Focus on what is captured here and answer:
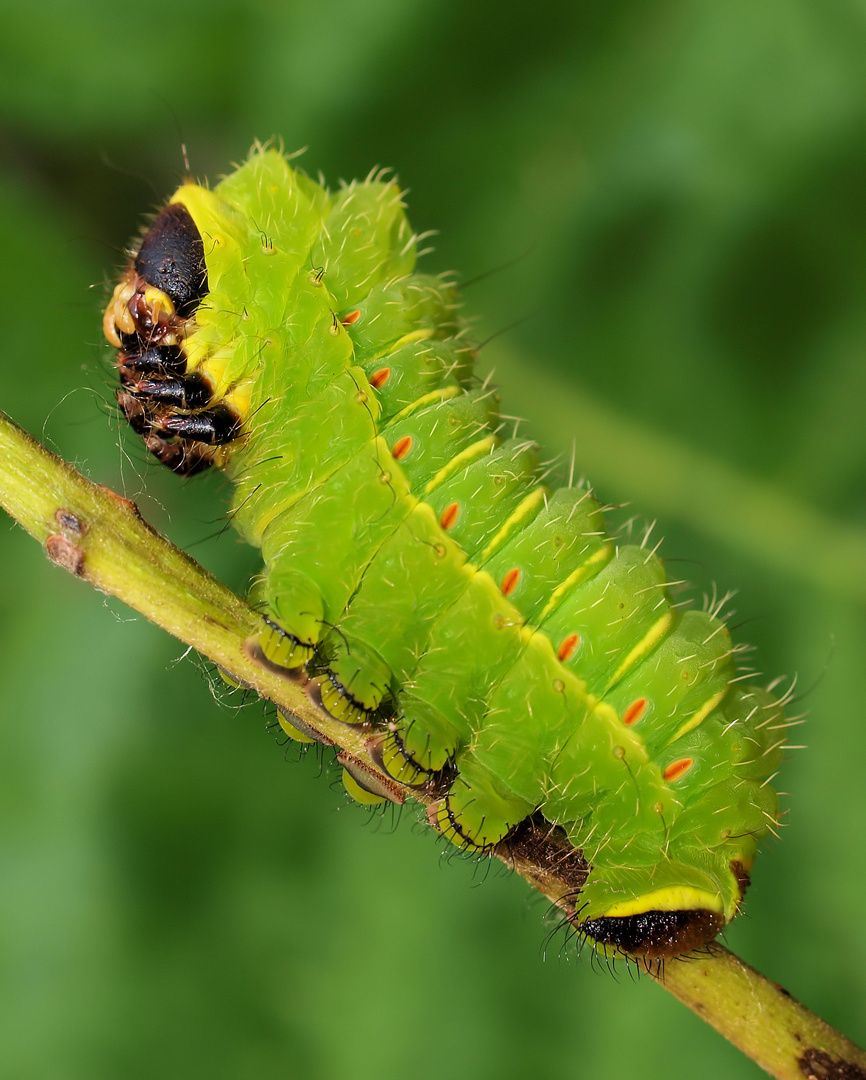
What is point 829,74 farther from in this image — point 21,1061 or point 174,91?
point 21,1061

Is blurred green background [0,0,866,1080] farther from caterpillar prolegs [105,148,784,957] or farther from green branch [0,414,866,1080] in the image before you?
green branch [0,414,866,1080]

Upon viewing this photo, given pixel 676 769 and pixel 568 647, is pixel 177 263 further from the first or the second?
pixel 676 769

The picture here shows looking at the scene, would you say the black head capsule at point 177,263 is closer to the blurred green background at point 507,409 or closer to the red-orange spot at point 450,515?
the red-orange spot at point 450,515

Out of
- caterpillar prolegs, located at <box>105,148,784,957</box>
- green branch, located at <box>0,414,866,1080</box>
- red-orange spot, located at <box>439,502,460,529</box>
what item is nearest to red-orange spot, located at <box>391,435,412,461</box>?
caterpillar prolegs, located at <box>105,148,784,957</box>

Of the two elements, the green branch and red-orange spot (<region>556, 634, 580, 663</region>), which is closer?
the green branch

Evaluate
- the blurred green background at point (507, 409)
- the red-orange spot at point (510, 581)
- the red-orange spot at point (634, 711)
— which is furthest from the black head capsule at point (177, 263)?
the blurred green background at point (507, 409)
